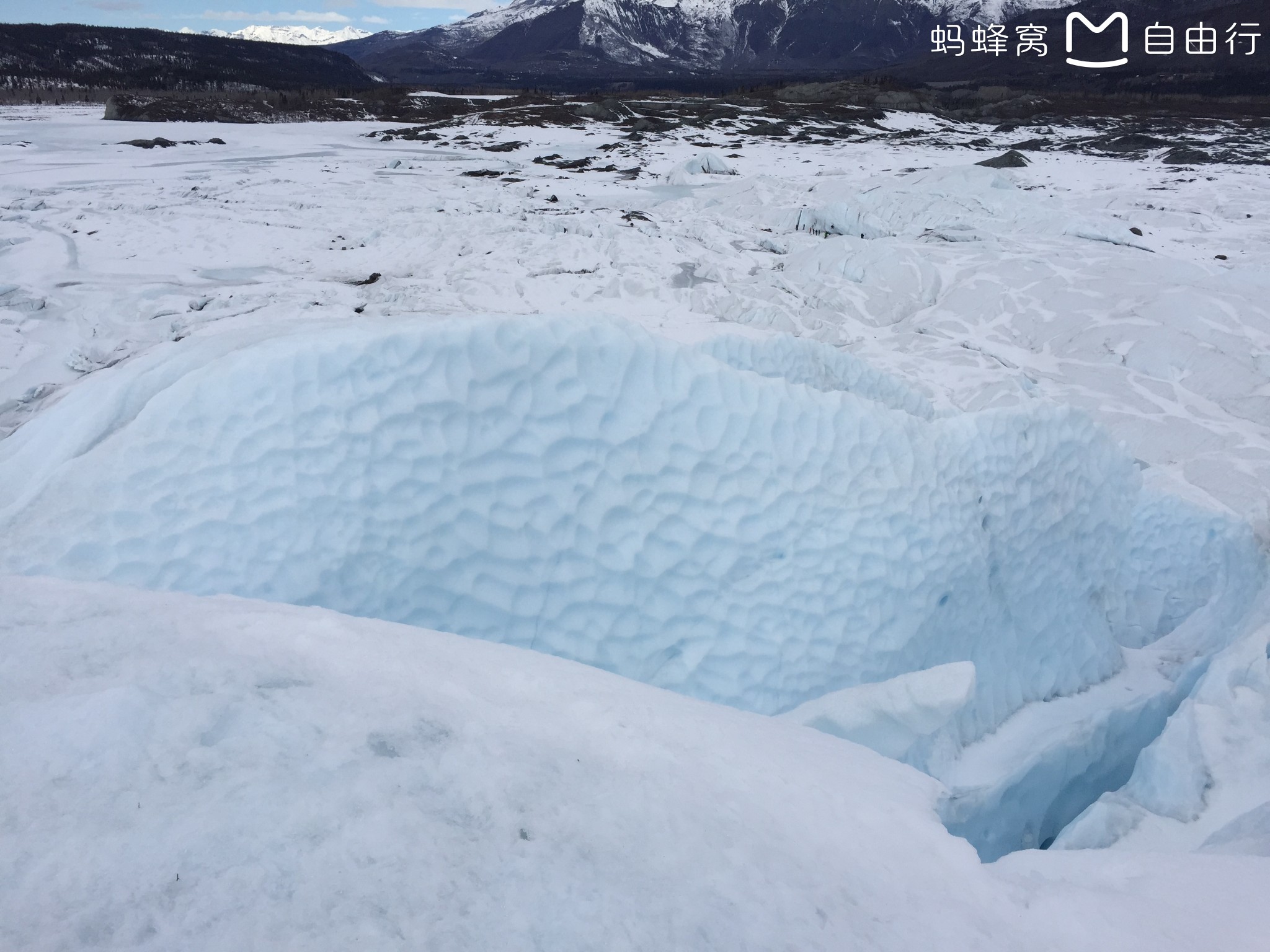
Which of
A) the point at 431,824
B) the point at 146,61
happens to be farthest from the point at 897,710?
the point at 146,61

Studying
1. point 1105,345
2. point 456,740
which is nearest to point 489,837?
point 456,740

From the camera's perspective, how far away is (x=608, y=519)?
3.73m

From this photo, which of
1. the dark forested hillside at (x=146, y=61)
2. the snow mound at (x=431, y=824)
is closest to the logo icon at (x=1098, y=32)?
the snow mound at (x=431, y=824)

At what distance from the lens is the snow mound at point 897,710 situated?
10.8 ft

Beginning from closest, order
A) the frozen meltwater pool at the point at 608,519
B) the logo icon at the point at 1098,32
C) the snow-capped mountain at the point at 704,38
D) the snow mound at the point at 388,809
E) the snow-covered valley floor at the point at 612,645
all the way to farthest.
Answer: the snow mound at the point at 388,809 → the snow-covered valley floor at the point at 612,645 → the frozen meltwater pool at the point at 608,519 → the logo icon at the point at 1098,32 → the snow-capped mountain at the point at 704,38

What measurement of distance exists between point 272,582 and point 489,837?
2.06 metres

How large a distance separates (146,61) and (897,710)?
8845cm

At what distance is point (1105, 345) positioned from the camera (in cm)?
932

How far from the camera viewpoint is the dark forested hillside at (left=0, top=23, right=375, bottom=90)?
56062 millimetres

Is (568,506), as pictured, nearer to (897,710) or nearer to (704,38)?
(897,710)

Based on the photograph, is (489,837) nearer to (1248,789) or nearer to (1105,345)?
(1248,789)

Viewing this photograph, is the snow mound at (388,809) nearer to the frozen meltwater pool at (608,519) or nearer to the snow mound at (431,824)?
the snow mound at (431,824)

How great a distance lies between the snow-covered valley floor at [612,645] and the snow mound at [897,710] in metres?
0.02

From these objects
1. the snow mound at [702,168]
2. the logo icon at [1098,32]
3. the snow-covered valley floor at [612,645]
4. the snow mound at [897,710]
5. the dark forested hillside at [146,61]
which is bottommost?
the snow mound at [897,710]
